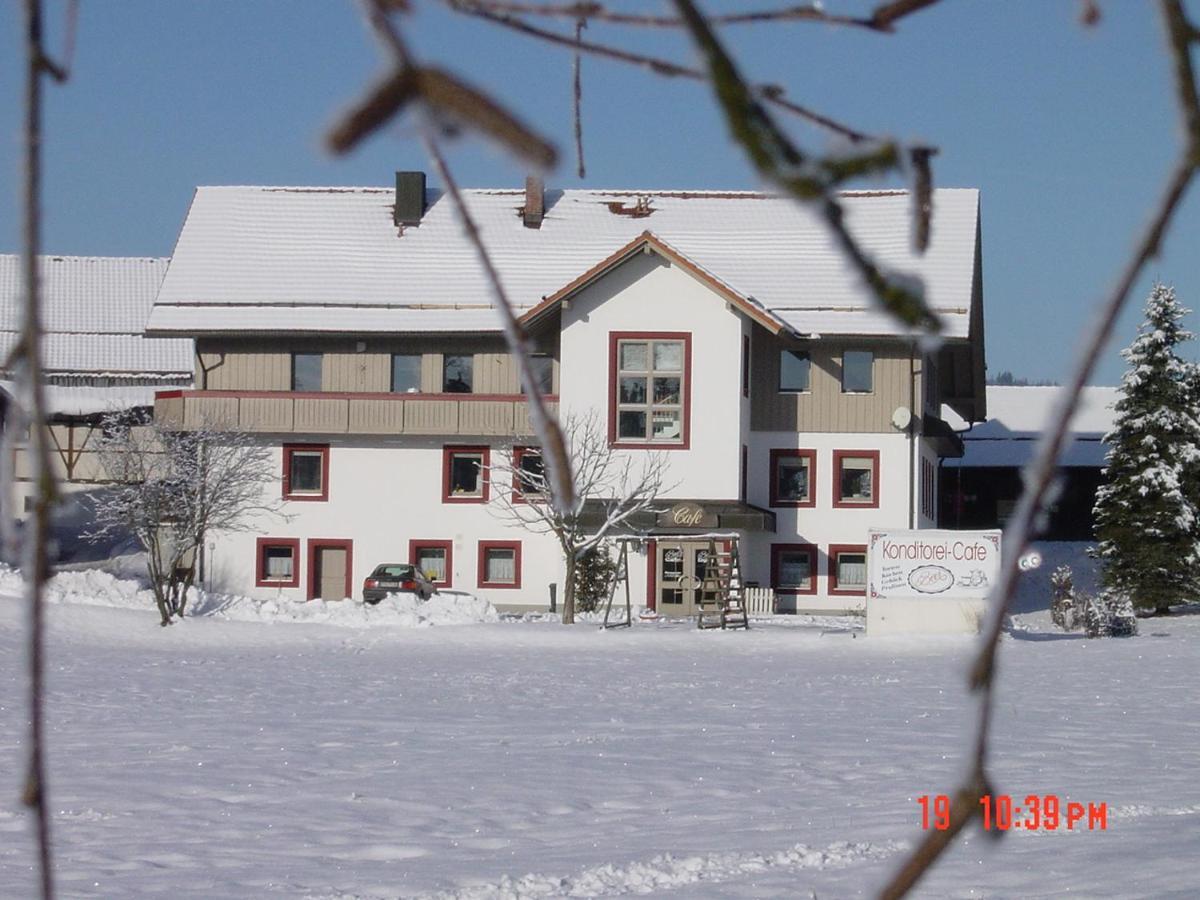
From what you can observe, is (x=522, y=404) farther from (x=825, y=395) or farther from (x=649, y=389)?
(x=825, y=395)

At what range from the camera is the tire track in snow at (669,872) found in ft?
28.6

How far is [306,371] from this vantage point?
133 feet

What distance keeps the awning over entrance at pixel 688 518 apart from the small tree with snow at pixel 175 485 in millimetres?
7953

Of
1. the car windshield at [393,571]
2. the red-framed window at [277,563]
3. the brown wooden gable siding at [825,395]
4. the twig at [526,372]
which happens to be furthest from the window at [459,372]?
the twig at [526,372]

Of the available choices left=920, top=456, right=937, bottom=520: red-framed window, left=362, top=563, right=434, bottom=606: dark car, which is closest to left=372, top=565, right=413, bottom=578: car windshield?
left=362, top=563, right=434, bottom=606: dark car

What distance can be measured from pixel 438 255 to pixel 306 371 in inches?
173

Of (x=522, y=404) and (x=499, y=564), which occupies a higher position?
(x=522, y=404)

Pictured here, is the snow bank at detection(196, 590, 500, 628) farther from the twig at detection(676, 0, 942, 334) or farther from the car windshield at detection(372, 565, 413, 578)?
the twig at detection(676, 0, 942, 334)

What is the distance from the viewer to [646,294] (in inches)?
1483

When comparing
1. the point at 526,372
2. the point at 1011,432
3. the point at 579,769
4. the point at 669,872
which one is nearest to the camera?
the point at 526,372

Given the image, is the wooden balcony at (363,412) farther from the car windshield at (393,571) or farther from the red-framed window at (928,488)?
the red-framed window at (928,488)

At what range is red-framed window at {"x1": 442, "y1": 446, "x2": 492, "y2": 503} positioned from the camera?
3984 cm

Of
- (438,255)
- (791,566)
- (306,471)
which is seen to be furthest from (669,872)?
(438,255)
